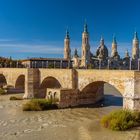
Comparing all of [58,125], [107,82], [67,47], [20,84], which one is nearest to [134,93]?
[107,82]

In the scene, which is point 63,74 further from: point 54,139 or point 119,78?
point 54,139

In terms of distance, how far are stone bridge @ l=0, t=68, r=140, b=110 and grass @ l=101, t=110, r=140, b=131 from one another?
1.62 m

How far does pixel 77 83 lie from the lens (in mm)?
29297

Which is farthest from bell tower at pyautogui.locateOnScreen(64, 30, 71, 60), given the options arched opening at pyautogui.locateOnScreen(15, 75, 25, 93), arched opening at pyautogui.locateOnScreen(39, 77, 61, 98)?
arched opening at pyautogui.locateOnScreen(39, 77, 61, 98)

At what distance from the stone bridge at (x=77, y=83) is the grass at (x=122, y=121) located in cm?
162

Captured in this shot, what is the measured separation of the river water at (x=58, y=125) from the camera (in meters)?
17.9

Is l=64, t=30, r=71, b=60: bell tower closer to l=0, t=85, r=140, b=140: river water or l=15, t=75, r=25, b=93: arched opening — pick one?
l=15, t=75, r=25, b=93: arched opening

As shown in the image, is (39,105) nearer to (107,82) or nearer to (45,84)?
(107,82)

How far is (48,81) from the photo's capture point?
37.1 m

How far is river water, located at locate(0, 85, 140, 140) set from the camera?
17.9 meters

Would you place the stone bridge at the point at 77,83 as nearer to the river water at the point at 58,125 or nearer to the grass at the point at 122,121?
the grass at the point at 122,121

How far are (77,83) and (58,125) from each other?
28.6 feet

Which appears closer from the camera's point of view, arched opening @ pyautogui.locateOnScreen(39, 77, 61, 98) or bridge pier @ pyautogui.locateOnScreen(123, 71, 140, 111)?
bridge pier @ pyautogui.locateOnScreen(123, 71, 140, 111)

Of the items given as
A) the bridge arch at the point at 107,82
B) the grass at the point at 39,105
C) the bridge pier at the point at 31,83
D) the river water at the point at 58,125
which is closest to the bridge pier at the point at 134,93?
the bridge arch at the point at 107,82
